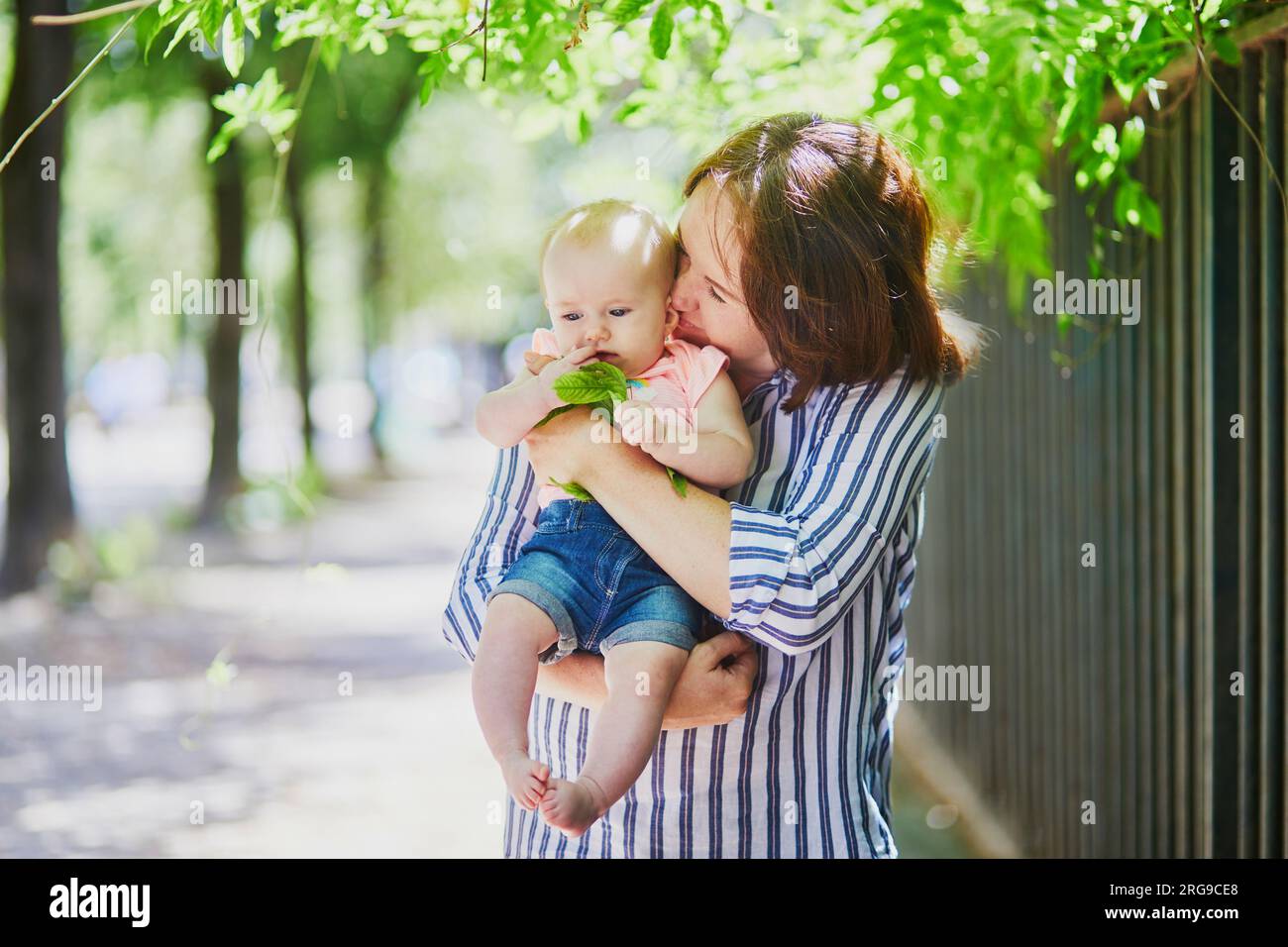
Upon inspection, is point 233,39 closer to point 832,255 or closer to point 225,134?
point 225,134

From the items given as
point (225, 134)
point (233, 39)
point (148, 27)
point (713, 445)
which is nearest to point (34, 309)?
point (225, 134)

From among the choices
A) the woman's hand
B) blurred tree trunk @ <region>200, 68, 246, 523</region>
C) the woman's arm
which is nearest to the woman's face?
the woman's arm

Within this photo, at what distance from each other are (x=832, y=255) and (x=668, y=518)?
1.61 ft

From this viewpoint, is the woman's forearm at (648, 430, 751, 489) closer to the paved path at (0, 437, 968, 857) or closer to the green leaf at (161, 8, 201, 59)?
the green leaf at (161, 8, 201, 59)

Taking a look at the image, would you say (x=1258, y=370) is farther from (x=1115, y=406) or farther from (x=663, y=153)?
(x=663, y=153)

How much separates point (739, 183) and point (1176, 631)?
2.09 m

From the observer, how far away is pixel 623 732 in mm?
1939

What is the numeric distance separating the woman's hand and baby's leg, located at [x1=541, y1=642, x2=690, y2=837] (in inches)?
1.0

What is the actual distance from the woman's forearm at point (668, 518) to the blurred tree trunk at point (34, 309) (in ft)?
26.9

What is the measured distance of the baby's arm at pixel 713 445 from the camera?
2.03 metres

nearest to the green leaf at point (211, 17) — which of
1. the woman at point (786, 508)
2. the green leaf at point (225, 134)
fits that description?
the green leaf at point (225, 134)

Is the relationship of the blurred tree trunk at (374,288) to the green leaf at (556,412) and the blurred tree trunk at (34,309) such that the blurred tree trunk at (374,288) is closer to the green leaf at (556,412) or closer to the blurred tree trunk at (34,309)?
the blurred tree trunk at (34,309)

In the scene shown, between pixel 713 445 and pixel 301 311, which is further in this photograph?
pixel 301 311

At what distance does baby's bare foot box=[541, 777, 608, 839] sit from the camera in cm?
187
